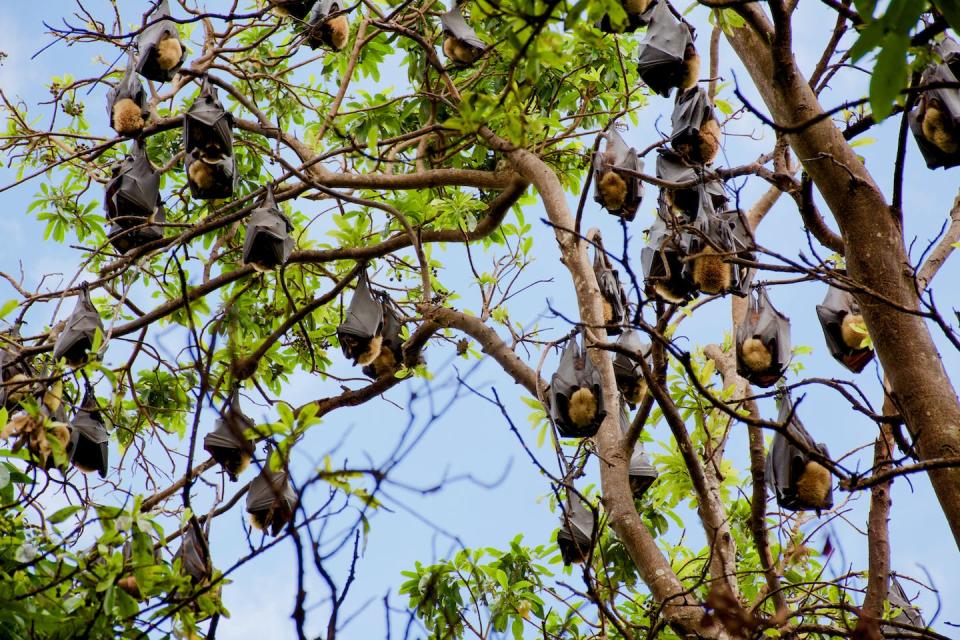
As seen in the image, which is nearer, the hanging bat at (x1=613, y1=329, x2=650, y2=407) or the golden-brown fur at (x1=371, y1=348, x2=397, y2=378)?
the hanging bat at (x1=613, y1=329, x2=650, y2=407)

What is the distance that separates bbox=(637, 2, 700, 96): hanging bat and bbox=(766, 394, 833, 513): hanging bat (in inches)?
75.3

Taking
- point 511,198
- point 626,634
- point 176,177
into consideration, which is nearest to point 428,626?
point 511,198

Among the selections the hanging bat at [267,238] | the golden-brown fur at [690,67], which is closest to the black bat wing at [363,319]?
the hanging bat at [267,238]

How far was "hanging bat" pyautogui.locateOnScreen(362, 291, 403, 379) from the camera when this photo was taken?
17.0 ft

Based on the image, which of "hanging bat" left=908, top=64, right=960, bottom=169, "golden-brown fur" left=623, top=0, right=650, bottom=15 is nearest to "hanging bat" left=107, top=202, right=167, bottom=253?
"golden-brown fur" left=623, top=0, right=650, bottom=15

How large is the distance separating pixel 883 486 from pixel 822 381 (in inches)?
27.9

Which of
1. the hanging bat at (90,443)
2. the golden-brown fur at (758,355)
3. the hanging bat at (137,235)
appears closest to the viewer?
the golden-brown fur at (758,355)

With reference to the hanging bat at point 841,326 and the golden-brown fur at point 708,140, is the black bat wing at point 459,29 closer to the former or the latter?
the golden-brown fur at point 708,140

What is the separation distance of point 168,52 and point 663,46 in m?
2.80

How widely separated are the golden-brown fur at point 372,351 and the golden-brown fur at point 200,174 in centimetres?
130

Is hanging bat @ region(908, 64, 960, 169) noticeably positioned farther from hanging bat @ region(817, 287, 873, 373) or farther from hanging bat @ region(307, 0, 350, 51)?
hanging bat @ region(307, 0, 350, 51)

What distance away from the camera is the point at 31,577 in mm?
2822

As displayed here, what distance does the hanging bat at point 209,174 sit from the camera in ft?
17.2

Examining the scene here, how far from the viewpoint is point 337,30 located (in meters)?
5.84
